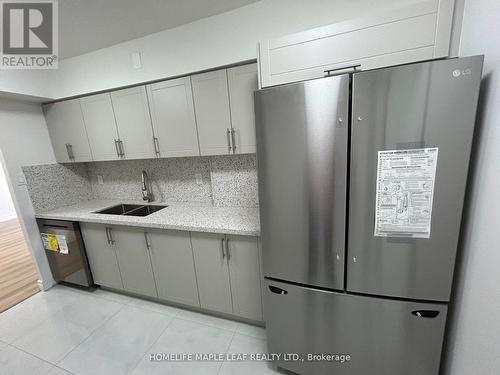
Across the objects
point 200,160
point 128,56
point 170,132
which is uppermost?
point 128,56

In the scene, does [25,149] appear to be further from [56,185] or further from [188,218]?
[188,218]

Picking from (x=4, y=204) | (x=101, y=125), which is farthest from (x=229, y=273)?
(x=4, y=204)

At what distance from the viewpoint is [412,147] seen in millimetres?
895

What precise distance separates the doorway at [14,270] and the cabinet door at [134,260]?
1.28 metres

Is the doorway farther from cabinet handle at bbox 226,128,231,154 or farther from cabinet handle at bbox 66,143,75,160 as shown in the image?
cabinet handle at bbox 226,128,231,154

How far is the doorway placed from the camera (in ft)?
7.73

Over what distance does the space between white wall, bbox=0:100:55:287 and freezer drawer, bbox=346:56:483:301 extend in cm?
309

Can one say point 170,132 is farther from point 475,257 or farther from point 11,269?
point 11,269

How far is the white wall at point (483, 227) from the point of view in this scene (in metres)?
0.81

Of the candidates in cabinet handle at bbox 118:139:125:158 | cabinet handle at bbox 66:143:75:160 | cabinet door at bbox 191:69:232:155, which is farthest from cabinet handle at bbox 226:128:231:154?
cabinet handle at bbox 66:143:75:160

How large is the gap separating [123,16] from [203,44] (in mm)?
594

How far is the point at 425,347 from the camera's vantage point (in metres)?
1.05

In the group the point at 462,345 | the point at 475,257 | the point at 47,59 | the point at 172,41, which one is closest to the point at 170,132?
the point at 172,41

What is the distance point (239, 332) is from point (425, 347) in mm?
1273
